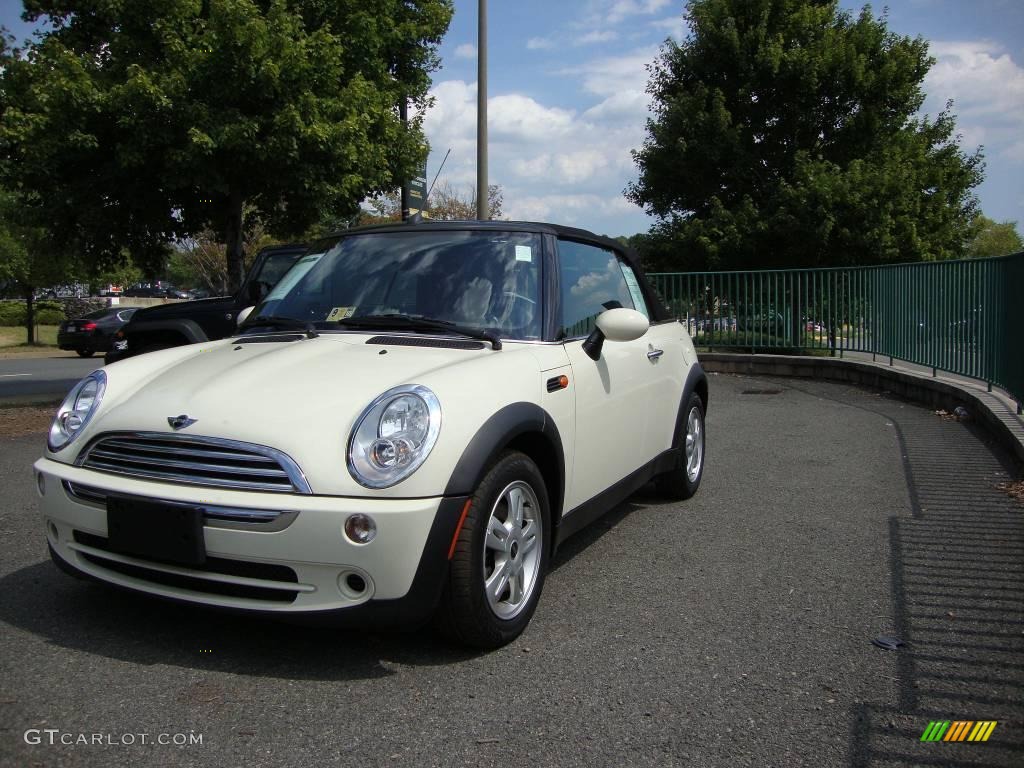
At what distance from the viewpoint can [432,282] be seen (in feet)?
12.8

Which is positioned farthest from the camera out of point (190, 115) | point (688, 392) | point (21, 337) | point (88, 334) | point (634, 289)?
point (21, 337)

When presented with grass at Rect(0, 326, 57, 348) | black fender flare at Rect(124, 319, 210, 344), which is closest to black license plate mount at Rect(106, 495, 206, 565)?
black fender flare at Rect(124, 319, 210, 344)

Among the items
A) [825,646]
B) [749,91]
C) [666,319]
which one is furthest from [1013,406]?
[749,91]

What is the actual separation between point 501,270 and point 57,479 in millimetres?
1984

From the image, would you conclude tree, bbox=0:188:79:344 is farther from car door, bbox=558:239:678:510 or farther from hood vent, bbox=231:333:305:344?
car door, bbox=558:239:678:510

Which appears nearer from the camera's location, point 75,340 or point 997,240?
point 75,340

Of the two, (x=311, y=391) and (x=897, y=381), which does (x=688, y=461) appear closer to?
(x=311, y=391)

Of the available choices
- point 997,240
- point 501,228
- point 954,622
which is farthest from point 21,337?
point 997,240

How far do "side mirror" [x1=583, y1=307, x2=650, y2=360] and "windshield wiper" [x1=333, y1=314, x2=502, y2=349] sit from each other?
0.54 m

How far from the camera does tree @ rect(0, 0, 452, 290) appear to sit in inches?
378

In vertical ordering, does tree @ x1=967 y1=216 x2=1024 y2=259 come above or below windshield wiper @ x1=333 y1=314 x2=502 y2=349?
above

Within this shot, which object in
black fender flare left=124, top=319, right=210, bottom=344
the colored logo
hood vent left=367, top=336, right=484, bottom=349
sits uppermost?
black fender flare left=124, top=319, right=210, bottom=344

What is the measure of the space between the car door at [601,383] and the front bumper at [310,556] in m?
1.04

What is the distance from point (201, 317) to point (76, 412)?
6.50 metres
